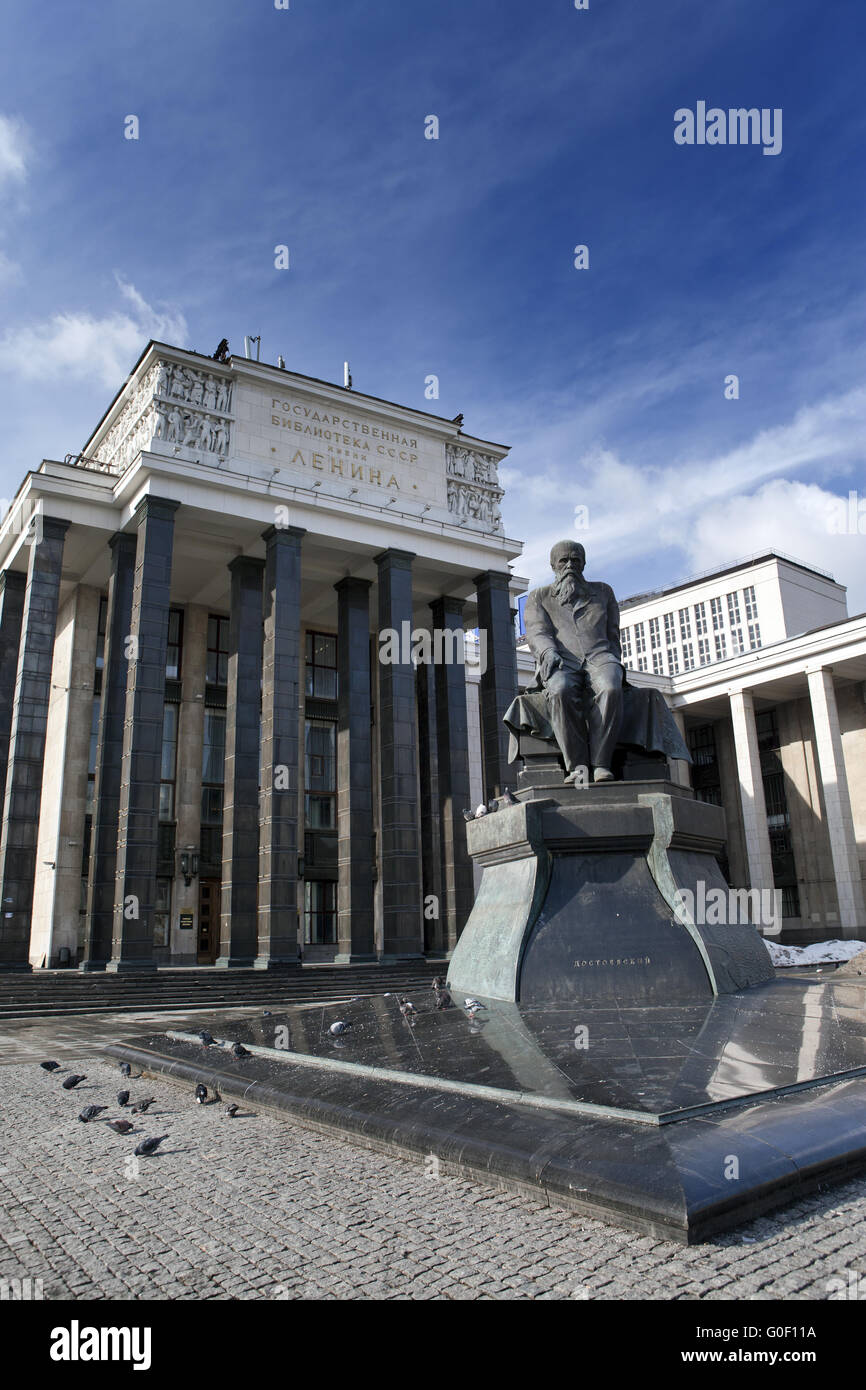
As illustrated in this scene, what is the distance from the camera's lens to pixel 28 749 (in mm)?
Answer: 28625

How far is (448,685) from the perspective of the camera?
35.8m

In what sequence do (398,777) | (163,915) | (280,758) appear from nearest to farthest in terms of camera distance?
1. (280,758)
2. (398,777)
3. (163,915)

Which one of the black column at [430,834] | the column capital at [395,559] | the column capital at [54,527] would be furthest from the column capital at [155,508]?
the black column at [430,834]

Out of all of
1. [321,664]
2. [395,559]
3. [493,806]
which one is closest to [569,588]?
[493,806]

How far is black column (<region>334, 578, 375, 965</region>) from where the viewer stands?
31.2 meters

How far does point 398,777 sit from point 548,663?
22.8 meters

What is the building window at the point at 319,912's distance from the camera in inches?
1473

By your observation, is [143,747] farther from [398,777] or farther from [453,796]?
[453,796]

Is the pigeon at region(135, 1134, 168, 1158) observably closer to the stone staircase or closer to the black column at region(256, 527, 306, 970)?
the stone staircase

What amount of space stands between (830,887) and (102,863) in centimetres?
3811

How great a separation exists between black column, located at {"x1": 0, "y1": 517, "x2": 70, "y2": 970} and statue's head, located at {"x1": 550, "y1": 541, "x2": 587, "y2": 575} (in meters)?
22.7

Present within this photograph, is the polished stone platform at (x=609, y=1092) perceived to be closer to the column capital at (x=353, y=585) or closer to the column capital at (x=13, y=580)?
the column capital at (x=13, y=580)
